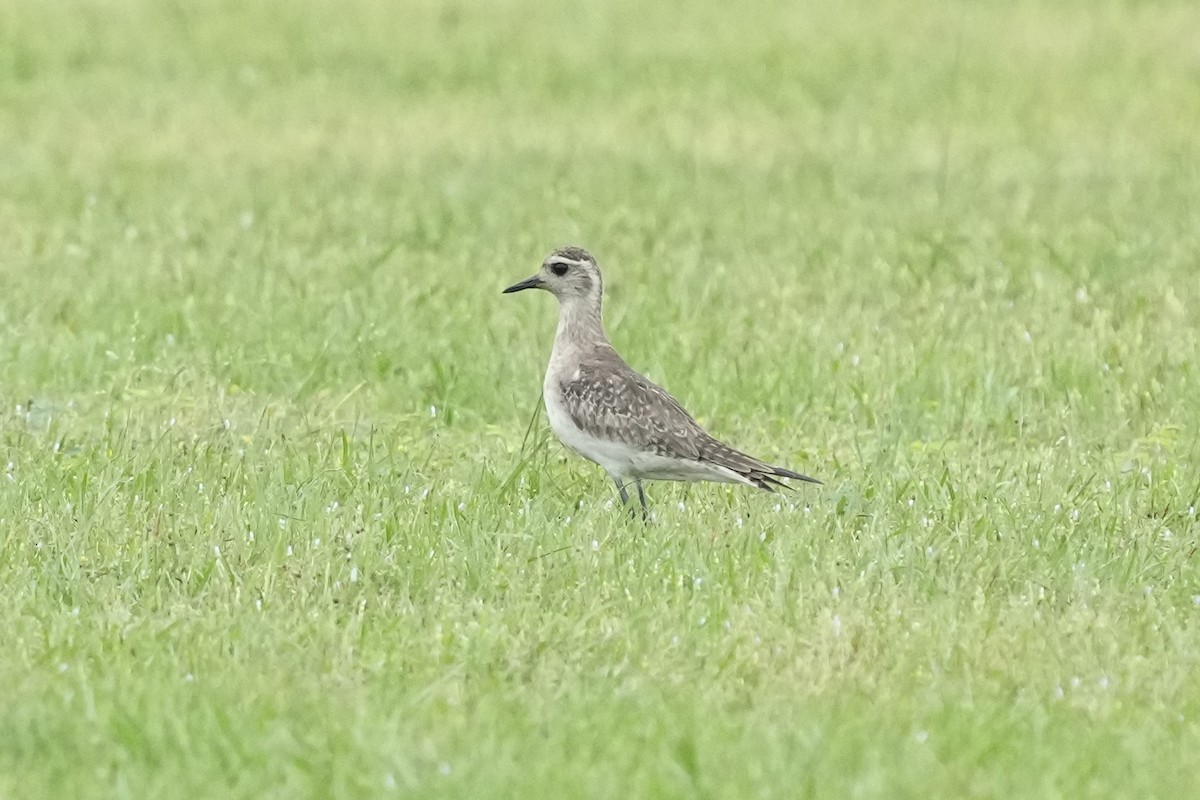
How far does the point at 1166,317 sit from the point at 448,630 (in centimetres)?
705

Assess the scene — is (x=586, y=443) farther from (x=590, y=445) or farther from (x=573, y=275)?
(x=573, y=275)

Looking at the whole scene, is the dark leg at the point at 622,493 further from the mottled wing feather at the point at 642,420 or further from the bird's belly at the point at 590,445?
the mottled wing feather at the point at 642,420

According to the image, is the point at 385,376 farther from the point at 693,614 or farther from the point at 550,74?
the point at 550,74

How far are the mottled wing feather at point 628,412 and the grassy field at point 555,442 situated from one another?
307mm

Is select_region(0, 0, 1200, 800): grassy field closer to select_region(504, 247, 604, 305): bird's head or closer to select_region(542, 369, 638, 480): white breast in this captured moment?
select_region(542, 369, 638, 480): white breast

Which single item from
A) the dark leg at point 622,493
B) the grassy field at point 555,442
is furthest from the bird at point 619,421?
the grassy field at point 555,442

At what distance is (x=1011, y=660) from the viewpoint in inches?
279

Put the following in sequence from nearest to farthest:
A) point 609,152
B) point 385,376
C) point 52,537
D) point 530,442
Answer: point 52,537, point 530,442, point 385,376, point 609,152

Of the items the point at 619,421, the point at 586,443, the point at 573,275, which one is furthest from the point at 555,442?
the point at 619,421

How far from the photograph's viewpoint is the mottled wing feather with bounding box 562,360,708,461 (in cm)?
890

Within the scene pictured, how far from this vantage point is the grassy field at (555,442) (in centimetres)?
638

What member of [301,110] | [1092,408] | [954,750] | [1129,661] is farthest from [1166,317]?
[301,110]

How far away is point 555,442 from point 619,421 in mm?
1679

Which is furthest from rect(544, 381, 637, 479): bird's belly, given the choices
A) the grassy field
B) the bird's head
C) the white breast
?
the bird's head
